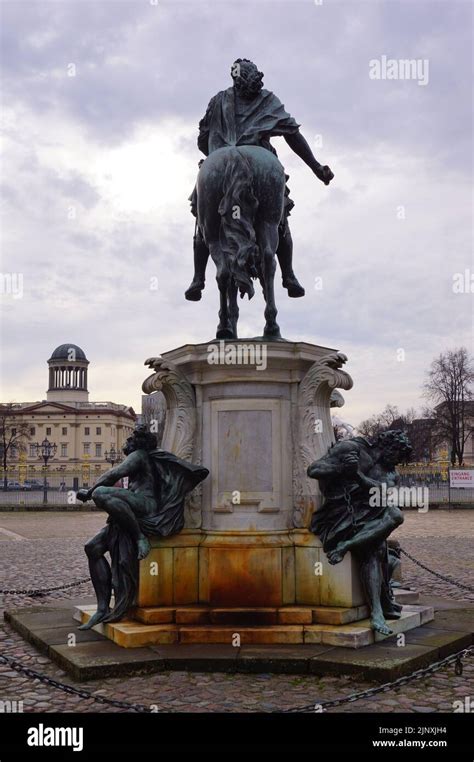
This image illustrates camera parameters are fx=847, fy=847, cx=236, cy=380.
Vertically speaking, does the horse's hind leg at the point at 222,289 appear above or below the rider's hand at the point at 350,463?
above

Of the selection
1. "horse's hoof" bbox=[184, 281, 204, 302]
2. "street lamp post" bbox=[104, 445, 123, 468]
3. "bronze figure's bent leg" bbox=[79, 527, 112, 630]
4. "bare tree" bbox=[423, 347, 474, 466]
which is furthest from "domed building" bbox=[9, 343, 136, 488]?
"bronze figure's bent leg" bbox=[79, 527, 112, 630]

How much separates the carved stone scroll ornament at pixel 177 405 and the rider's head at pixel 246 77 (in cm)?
287

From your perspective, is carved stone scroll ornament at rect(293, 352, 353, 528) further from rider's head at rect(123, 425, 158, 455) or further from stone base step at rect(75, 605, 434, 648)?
rider's head at rect(123, 425, 158, 455)

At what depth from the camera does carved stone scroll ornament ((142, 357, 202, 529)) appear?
7.68 meters

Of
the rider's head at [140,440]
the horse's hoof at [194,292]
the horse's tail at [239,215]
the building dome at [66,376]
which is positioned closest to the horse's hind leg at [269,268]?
the horse's tail at [239,215]

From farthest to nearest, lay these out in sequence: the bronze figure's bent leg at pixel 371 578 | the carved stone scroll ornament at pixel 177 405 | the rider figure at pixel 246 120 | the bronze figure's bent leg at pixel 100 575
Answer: the rider figure at pixel 246 120, the carved stone scroll ornament at pixel 177 405, the bronze figure's bent leg at pixel 100 575, the bronze figure's bent leg at pixel 371 578

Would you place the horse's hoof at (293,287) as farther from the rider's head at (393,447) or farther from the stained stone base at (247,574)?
the stained stone base at (247,574)

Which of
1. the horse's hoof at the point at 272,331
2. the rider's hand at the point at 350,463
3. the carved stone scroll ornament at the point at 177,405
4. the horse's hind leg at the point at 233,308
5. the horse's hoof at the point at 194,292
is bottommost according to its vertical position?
the rider's hand at the point at 350,463

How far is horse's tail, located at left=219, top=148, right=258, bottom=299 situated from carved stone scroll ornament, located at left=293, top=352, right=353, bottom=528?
1.08 m

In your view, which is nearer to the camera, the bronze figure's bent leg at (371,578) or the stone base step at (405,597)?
the bronze figure's bent leg at (371,578)

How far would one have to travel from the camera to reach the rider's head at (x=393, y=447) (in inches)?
292

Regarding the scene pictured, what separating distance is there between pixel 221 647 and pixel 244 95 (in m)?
5.28
